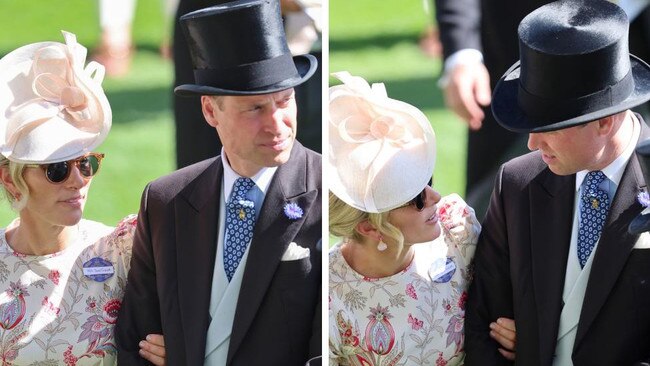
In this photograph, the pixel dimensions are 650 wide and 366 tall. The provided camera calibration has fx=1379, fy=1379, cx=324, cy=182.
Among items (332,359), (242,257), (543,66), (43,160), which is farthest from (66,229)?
(543,66)

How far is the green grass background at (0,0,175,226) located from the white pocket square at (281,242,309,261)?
1.90ft

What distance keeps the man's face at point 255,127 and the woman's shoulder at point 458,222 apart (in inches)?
22.7

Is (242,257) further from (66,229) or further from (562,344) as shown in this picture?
(562,344)

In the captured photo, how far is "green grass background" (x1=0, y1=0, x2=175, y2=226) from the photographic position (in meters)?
4.65

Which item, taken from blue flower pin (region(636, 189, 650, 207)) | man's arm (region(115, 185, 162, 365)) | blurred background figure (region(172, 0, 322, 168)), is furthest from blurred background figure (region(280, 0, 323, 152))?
blue flower pin (region(636, 189, 650, 207))

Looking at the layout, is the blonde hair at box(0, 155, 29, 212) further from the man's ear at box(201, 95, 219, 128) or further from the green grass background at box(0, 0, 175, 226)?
the man's ear at box(201, 95, 219, 128)

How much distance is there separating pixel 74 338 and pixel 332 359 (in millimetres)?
834

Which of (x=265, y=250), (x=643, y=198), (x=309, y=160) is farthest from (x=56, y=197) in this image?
(x=643, y=198)

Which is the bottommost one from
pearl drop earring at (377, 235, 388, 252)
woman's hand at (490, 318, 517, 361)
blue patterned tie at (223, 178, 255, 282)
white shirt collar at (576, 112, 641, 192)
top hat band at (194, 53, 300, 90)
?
woman's hand at (490, 318, 517, 361)

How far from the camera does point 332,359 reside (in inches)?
177

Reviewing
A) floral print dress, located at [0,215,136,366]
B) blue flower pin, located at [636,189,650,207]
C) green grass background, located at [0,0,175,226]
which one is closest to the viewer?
blue flower pin, located at [636,189,650,207]

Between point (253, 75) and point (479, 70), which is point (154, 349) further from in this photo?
point (479, 70)

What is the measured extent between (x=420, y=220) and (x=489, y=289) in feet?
1.02

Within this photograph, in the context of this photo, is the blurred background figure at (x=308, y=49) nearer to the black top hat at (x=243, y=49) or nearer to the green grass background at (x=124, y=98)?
the black top hat at (x=243, y=49)
